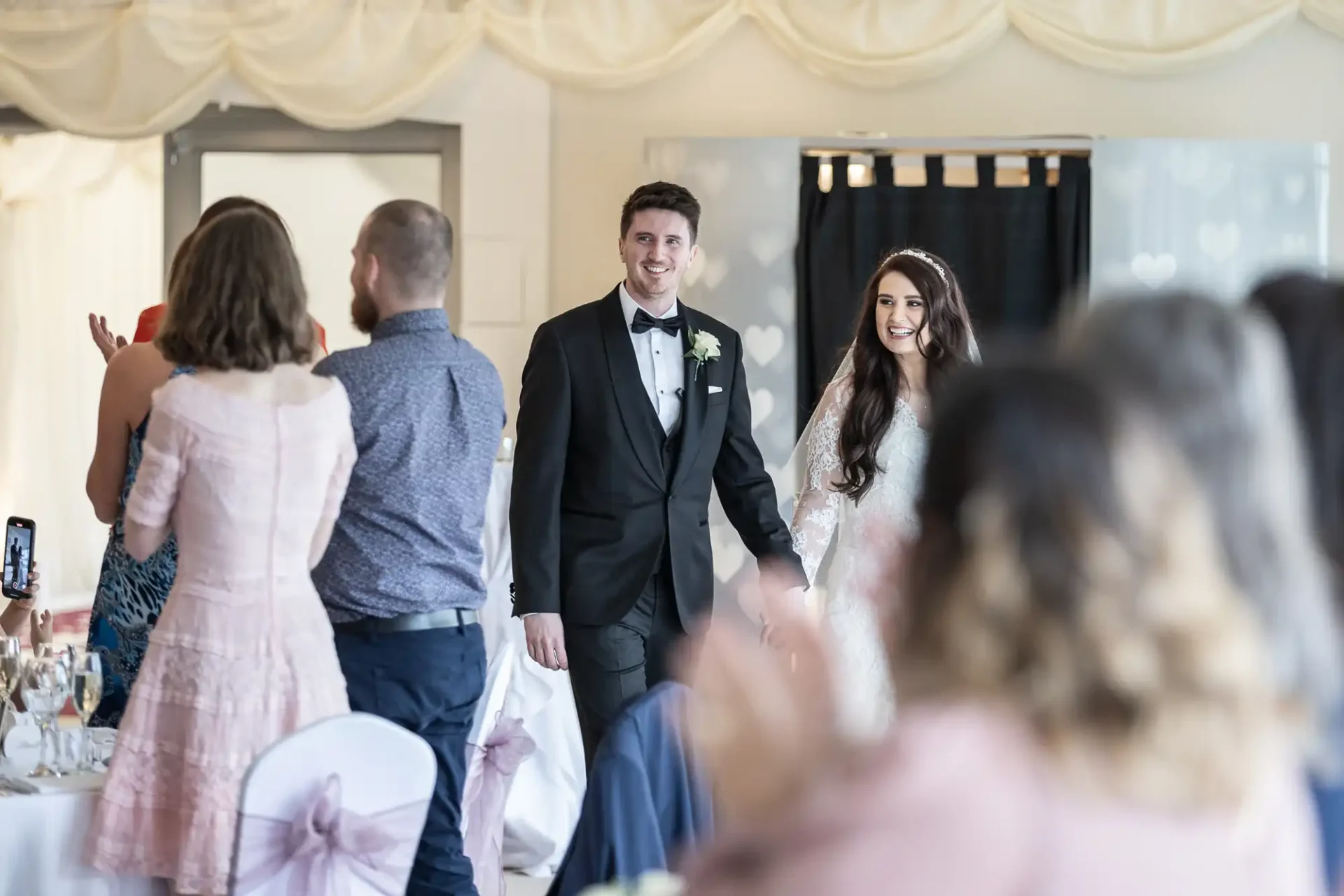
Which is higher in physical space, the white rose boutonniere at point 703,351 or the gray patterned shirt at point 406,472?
the white rose boutonniere at point 703,351

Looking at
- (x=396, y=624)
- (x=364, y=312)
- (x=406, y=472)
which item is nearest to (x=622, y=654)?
(x=396, y=624)

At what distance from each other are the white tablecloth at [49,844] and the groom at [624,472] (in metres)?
1.02

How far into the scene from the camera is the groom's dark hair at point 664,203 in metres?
3.46

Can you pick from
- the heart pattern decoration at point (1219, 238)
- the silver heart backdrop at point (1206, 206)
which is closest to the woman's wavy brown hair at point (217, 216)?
the silver heart backdrop at point (1206, 206)

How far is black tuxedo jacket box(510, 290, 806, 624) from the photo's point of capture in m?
3.26

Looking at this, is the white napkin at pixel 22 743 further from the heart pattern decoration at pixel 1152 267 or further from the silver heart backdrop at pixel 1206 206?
the heart pattern decoration at pixel 1152 267

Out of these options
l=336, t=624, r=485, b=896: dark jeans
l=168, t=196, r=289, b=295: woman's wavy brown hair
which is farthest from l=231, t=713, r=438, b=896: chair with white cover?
l=168, t=196, r=289, b=295: woman's wavy brown hair

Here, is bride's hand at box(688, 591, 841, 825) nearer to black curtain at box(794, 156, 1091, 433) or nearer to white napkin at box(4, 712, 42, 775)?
white napkin at box(4, 712, 42, 775)

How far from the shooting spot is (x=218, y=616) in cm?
261

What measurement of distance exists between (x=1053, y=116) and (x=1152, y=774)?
531 centimetres

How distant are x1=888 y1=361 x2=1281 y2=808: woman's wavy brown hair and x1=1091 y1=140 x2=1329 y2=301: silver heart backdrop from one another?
4.94 meters

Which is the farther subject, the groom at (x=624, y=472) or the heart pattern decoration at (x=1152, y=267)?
the heart pattern decoration at (x=1152, y=267)

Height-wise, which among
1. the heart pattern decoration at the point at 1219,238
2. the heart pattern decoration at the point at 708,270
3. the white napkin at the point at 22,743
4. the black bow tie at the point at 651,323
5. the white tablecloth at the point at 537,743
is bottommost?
the white tablecloth at the point at 537,743

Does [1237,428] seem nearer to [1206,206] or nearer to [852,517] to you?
[852,517]
